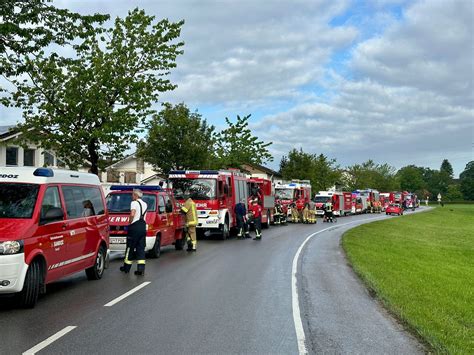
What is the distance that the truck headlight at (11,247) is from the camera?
7891 mm

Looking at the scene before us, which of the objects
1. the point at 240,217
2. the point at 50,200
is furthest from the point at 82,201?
the point at 240,217

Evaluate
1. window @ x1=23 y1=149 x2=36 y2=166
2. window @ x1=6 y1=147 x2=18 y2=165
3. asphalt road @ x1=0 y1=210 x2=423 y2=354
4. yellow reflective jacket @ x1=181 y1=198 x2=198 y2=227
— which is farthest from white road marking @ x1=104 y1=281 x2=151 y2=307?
window @ x1=23 y1=149 x2=36 y2=166

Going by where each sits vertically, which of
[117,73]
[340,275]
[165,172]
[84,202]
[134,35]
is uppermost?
[134,35]

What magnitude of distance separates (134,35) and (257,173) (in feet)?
239

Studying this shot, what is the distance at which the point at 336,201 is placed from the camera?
57.1 metres

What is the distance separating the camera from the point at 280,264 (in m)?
15.1

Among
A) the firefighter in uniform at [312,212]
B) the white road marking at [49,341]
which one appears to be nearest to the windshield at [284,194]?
the firefighter in uniform at [312,212]

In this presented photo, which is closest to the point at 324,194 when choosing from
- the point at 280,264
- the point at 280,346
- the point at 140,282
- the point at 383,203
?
the point at 383,203

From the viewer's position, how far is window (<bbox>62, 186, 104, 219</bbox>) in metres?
10.2

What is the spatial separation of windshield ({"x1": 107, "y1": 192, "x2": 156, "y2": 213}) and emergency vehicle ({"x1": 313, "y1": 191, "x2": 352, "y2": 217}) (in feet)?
128

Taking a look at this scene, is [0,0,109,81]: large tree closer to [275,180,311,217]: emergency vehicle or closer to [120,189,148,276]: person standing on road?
[120,189,148,276]: person standing on road

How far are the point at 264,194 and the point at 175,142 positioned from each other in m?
7.31

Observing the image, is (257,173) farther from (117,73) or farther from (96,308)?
(96,308)

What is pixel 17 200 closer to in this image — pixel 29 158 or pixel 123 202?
pixel 123 202
